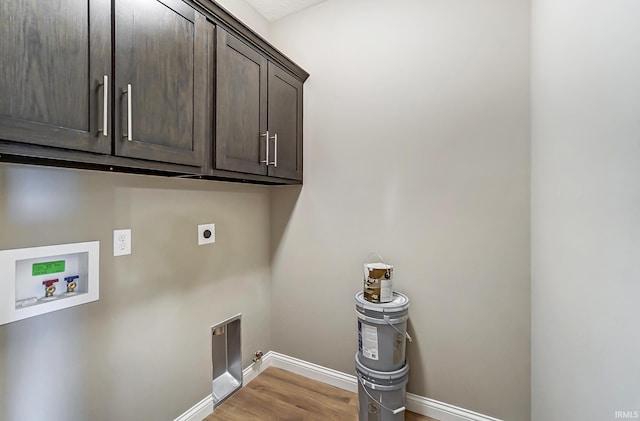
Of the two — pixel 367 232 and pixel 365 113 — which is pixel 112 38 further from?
pixel 367 232

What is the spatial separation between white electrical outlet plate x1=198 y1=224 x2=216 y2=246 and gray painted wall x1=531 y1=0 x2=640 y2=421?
1.80 metres

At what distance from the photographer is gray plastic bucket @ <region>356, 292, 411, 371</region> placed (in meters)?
1.63

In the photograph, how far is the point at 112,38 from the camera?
1021 mm

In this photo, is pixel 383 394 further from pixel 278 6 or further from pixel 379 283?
pixel 278 6

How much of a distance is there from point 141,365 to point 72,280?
1.93ft

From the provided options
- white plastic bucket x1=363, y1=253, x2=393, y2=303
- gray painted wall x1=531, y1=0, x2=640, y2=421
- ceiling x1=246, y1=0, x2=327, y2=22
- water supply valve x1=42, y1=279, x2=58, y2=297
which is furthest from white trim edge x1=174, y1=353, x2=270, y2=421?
ceiling x1=246, y1=0, x2=327, y2=22

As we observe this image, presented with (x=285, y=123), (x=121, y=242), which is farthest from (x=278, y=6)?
(x=121, y=242)

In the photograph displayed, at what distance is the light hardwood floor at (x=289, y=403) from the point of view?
→ 182cm

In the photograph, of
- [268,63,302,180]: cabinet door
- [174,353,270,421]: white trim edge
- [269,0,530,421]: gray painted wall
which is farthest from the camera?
[268,63,302,180]: cabinet door

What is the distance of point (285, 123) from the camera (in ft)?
6.54

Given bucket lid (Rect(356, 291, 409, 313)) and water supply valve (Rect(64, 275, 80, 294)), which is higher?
water supply valve (Rect(64, 275, 80, 294))

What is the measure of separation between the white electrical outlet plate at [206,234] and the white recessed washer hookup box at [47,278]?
56cm

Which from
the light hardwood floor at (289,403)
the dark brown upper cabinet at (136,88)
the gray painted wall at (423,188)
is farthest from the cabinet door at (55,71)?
the light hardwood floor at (289,403)

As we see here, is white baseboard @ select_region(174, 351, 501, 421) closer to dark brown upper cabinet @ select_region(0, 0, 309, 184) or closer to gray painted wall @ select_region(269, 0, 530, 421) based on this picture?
gray painted wall @ select_region(269, 0, 530, 421)
